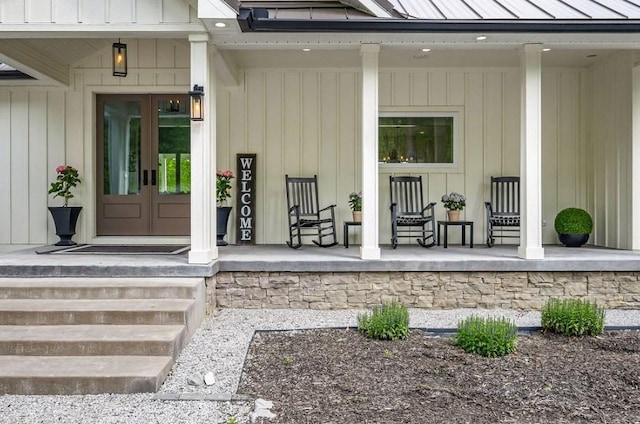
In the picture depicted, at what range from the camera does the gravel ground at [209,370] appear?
8.83 ft

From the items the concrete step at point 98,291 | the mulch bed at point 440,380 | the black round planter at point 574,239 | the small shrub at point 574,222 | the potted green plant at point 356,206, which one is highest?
the potted green plant at point 356,206

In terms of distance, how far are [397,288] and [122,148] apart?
4.10 metres

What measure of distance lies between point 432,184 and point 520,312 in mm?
2366

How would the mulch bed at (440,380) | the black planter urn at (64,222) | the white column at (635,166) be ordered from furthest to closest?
the black planter urn at (64,222), the white column at (635,166), the mulch bed at (440,380)

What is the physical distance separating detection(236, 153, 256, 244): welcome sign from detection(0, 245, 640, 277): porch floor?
115 cm

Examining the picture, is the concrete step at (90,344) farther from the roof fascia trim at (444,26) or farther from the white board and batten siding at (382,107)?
the white board and batten siding at (382,107)

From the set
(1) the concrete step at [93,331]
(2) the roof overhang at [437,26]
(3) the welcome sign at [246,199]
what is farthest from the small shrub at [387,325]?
(3) the welcome sign at [246,199]

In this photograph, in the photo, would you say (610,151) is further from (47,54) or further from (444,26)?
(47,54)

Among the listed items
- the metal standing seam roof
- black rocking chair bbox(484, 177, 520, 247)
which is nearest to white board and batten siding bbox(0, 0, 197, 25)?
the metal standing seam roof

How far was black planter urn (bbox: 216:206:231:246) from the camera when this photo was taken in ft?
20.4

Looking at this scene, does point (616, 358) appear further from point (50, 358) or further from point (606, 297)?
point (50, 358)

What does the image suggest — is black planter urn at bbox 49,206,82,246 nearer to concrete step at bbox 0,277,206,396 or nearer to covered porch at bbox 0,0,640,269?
covered porch at bbox 0,0,640,269

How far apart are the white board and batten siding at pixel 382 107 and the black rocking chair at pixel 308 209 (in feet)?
0.50

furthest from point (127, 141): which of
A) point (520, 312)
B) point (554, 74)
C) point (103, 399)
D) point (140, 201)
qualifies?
point (554, 74)
